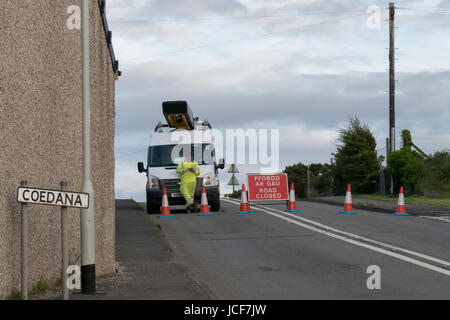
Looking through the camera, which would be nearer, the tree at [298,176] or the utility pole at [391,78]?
the utility pole at [391,78]

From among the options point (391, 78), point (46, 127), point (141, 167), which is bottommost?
point (141, 167)

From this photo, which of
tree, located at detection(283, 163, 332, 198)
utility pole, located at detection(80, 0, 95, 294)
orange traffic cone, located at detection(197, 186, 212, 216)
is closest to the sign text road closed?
utility pole, located at detection(80, 0, 95, 294)

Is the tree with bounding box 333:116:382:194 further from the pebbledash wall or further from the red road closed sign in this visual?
the pebbledash wall

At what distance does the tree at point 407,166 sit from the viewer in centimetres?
3189

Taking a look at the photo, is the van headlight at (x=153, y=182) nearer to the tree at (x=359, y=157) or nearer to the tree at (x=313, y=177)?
the tree at (x=359, y=157)

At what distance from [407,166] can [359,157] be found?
169 inches

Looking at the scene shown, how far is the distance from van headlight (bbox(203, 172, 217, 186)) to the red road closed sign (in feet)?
3.76

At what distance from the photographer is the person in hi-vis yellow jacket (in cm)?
2152

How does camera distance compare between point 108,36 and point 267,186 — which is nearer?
point 108,36

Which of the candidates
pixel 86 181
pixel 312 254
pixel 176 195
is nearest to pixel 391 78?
pixel 176 195

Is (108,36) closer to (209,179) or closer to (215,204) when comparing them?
(209,179)

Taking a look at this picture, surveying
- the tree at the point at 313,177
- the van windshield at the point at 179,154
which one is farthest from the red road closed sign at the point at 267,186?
the tree at the point at 313,177

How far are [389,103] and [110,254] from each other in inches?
1096

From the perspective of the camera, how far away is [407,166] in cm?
3192
